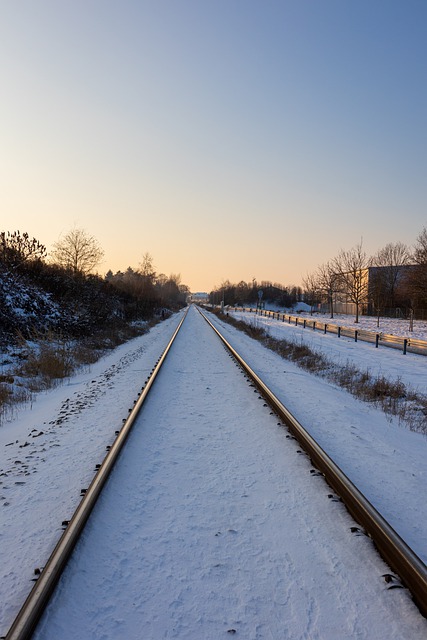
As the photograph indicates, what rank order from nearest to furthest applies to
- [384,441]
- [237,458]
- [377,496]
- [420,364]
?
[377,496] → [237,458] → [384,441] → [420,364]

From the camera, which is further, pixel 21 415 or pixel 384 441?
pixel 21 415

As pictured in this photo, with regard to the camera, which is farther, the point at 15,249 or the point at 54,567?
the point at 15,249

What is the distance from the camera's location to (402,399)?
10359 millimetres

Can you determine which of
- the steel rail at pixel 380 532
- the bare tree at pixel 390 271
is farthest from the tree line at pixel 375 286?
the steel rail at pixel 380 532

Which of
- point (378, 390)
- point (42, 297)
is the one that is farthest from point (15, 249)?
point (378, 390)

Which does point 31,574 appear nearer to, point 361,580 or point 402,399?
point 361,580

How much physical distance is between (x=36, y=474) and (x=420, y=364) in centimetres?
1605

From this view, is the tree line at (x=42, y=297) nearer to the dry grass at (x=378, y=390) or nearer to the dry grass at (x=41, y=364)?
the dry grass at (x=41, y=364)

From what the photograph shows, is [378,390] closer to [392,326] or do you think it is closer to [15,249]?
[15,249]

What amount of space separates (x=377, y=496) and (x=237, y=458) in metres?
1.71

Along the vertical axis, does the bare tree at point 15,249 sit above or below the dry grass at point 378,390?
above

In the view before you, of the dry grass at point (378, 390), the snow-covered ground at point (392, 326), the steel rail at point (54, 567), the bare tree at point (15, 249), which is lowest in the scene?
the dry grass at point (378, 390)

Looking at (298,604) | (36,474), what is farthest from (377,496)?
(36,474)

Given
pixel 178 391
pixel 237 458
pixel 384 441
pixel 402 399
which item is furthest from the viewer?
pixel 402 399
